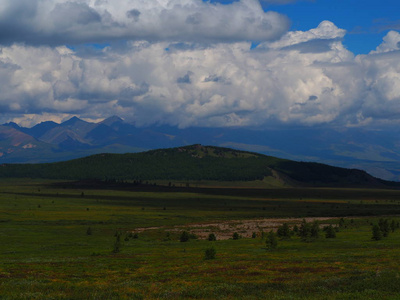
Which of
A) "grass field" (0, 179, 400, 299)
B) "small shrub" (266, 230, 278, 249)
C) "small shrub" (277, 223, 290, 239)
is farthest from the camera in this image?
"small shrub" (277, 223, 290, 239)

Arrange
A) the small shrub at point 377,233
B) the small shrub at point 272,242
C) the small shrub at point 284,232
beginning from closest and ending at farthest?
the small shrub at point 272,242 → the small shrub at point 377,233 → the small shrub at point 284,232

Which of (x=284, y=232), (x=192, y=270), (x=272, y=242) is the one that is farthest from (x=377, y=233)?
(x=192, y=270)

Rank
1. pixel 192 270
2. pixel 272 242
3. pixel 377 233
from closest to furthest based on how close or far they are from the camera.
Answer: pixel 192 270, pixel 272 242, pixel 377 233

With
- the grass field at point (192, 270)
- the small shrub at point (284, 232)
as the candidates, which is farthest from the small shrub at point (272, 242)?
the small shrub at point (284, 232)

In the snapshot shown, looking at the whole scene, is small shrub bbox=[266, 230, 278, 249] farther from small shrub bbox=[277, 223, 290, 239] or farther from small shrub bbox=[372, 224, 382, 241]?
small shrub bbox=[372, 224, 382, 241]

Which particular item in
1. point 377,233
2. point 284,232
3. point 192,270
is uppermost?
point 377,233

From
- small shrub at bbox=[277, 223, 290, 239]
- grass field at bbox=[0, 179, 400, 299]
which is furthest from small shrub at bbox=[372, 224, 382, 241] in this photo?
small shrub at bbox=[277, 223, 290, 239]

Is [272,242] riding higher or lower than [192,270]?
higher

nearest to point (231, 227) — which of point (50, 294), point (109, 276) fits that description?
point (109, 276)

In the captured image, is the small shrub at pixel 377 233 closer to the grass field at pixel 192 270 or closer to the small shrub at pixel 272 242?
the grass field at pixel 192 270

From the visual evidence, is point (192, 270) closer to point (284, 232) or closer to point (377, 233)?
point (377, 233)

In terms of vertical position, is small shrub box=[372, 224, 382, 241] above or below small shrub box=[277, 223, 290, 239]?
above

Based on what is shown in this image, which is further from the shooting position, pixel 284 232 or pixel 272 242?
pixel 284 232

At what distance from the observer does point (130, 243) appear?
86.5 m
